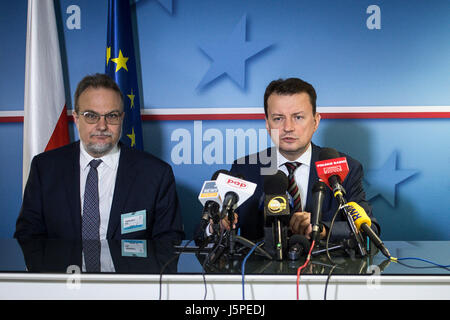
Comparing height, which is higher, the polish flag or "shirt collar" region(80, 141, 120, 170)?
the polish flag

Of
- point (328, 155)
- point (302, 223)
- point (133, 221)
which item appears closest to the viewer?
point (328, 155)

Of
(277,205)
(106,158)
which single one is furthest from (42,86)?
(277,205)

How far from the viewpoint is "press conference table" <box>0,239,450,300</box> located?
126cm

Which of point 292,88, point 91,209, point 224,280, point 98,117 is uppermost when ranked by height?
point 292,88

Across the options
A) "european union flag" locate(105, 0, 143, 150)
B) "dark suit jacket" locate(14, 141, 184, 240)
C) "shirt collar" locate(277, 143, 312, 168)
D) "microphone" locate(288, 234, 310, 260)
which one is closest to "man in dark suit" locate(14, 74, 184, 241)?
"dark suit jacket" locate(14, 141, 184, 240)

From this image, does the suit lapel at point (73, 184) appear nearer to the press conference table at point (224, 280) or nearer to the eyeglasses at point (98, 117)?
the eyeglasses at point (98, 117)

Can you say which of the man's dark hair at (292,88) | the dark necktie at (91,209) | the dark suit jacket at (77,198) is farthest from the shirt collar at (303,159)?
the dark necktie at (91,209)

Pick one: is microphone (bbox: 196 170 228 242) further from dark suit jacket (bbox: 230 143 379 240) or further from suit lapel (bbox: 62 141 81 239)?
suit lapel (bbox: 62 141 81 239)

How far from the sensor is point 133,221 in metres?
2.16

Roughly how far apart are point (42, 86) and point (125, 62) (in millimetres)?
641

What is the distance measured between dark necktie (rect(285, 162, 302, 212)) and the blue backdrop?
34.9 inches

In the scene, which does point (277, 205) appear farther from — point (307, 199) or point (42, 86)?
point (42, 86)
